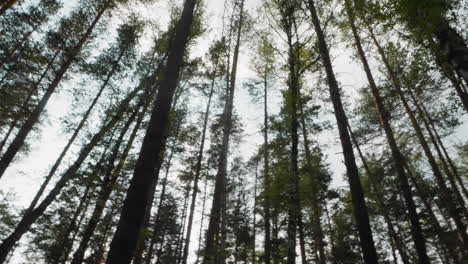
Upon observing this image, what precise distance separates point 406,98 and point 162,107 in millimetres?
13152

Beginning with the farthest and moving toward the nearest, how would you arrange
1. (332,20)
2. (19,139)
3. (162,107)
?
(19,139)
(332,20)
(162,107)

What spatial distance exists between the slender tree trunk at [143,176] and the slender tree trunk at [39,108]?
9401 millimetres

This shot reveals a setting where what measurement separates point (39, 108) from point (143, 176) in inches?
488

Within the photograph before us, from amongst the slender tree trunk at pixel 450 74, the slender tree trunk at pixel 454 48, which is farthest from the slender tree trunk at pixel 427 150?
the slender tree trunk at pixel 454 48

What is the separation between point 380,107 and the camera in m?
11.1

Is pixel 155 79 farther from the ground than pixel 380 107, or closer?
farther from the ground

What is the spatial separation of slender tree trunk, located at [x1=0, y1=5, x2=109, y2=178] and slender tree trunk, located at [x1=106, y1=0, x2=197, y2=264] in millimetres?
9401

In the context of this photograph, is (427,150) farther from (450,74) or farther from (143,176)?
(143,176)

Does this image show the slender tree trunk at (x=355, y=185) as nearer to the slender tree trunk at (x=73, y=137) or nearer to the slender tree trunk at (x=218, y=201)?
the slender tree trunk at (x=218, y=201)

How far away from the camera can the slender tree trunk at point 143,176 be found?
2912 millimetres

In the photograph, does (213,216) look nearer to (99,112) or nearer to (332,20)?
(332,20)

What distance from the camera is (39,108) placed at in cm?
1263

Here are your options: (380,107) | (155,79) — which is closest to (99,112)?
(155,79)

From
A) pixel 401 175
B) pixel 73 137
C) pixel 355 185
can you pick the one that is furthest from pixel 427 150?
pixel 73 137
